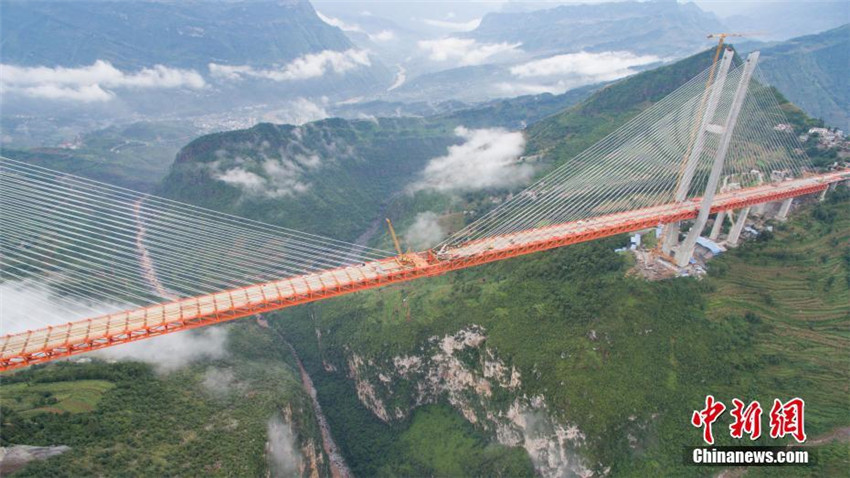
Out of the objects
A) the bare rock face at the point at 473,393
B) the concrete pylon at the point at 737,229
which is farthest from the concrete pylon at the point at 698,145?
the bare rock face at the point at 473,393

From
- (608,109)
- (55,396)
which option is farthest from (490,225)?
(608,109)

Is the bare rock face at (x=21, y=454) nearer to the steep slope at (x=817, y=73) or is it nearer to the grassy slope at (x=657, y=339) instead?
the grassy slope at (x=657, y=339)

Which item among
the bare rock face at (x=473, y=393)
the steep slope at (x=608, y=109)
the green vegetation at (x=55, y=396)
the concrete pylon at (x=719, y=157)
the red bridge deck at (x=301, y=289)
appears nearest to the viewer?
the red bridge deck at (x=301, y=289)

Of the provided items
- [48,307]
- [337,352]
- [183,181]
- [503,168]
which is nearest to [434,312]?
[337,352]

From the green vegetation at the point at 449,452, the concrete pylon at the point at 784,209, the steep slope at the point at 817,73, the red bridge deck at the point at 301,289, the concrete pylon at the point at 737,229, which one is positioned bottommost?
the green vegetation at the point at 449,452

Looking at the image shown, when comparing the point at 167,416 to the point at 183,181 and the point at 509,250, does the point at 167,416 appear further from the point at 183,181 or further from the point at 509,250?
the point at 183,181

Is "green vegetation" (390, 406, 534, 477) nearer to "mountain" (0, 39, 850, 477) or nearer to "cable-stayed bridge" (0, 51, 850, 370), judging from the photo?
"mountain" (0, 39, 850, 477)

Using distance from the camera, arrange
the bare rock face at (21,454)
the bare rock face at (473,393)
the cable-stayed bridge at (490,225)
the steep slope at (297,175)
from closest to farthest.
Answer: the bare rock face at (21,454)
the cable-stayed bridge at (490,225)
the bare rock face at (473,393)
the steep slope at (297,175)
